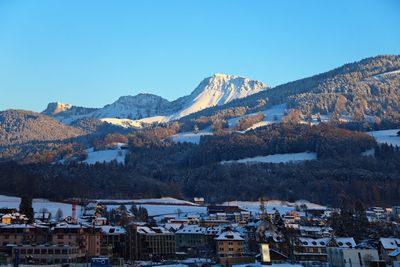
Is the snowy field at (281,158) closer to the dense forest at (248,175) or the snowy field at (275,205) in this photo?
the dense forest at (248,175)

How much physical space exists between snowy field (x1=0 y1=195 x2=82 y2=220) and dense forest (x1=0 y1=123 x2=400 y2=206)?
19.8 feet

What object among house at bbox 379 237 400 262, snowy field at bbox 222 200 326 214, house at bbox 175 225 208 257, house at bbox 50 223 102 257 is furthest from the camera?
snowy field at bbox 222 200 326 214

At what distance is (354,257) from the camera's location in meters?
63.5

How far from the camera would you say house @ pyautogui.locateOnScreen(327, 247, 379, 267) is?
206 feet

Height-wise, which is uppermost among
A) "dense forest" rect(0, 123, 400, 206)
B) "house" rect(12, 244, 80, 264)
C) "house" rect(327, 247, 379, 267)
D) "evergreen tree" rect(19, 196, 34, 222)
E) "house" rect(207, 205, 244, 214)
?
"dense forest" rect(0, 123, 400, 206)

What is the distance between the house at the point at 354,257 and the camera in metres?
62.8

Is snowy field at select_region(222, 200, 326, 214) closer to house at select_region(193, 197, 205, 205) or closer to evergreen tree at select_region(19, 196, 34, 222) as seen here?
house at select_region(193, 197, 205, 205)

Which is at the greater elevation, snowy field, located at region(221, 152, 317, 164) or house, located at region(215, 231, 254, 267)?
snowy field, located at region(221, 152, 317, 164)

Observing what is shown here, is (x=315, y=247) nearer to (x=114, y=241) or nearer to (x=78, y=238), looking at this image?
(x=114, y=241)

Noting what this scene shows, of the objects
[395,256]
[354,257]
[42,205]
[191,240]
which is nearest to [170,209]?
[42,205]

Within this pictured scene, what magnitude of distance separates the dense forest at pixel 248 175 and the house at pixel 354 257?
63657 millimetres

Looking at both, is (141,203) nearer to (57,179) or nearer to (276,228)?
(57,179)

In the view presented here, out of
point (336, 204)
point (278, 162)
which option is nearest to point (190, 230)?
point (336, 204)

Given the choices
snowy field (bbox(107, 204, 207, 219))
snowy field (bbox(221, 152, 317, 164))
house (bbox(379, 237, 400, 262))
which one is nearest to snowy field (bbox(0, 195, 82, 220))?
snowy field (bbox(107, 204, 207, 219))
